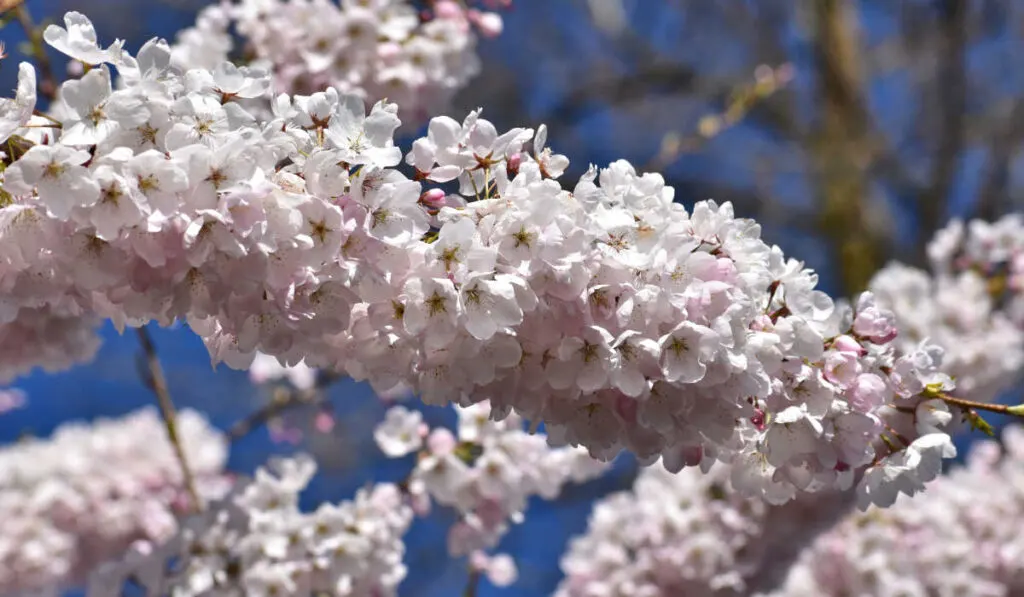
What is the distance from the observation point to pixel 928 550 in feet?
9.93

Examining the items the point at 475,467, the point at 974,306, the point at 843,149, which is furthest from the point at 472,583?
the point at 843,149

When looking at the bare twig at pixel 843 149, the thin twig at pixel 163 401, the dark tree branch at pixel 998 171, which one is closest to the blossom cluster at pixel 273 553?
the thin twig at pixel 163 401

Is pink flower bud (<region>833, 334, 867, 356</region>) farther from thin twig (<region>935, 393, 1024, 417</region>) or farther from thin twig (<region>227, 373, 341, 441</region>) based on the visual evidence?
thin twig (<region>227, 373, 341, 441</region>)

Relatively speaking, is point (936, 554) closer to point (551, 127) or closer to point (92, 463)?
point (92, 463)

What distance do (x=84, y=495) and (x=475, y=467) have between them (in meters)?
2.23

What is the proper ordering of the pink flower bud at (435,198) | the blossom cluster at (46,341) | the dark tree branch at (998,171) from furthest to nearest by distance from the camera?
1. the dark tree branch at (998,171)
2. the blossom cluster at (46,341)
3. the pink flower bud at (435,198)

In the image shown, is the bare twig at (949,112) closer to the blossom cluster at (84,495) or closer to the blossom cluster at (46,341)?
the blossom cluster at (84,495)

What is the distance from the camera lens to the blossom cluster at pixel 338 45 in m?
2.25

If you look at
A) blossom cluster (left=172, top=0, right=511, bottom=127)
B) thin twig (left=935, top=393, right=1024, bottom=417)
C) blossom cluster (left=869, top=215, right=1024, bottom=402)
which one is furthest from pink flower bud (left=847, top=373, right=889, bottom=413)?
blossom cluster (left=869, top=215, right=1024, bottom=402)

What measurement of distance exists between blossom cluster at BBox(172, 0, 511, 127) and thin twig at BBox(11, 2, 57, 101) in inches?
13.2

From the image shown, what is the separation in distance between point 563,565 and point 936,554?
129 cm

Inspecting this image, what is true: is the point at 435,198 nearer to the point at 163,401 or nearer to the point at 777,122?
the point at 163,401

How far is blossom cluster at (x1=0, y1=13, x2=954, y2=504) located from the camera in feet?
3.24

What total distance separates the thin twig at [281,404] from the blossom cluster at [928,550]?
1641 mm
